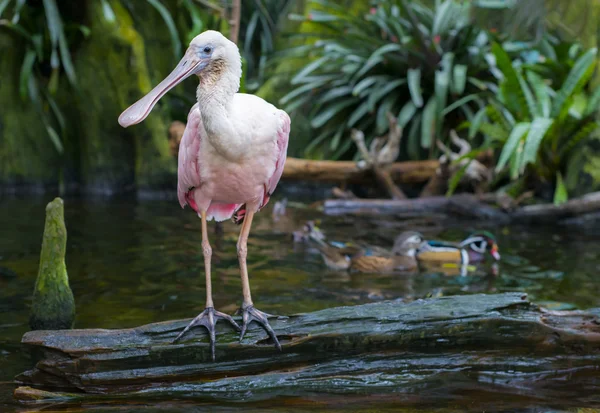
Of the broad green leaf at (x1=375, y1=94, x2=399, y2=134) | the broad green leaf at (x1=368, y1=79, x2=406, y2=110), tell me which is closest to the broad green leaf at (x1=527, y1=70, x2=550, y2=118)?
the broad green leaf at (x1=375, y1=94, x2=399, y2=134)

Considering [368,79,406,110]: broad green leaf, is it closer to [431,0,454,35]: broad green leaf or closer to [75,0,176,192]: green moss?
[431,0,454,35]: broad green leaf

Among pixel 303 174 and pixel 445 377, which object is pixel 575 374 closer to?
pixel 445 377

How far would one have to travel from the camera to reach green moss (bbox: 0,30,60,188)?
1052cm

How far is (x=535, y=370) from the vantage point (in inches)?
138

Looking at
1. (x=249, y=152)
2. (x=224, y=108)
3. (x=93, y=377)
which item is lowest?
(x=93, y=377)

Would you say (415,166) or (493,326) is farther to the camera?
(415,166)

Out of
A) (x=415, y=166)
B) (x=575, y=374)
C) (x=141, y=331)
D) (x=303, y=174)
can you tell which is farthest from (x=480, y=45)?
(x=141, y=331)

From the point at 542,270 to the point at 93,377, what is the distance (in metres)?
4.28

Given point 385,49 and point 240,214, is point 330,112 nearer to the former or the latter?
point 385,49

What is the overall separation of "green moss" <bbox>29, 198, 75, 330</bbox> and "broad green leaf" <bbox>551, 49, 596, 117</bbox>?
19.7 feet

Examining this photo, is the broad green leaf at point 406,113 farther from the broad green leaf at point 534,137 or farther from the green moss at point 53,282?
the green moss at point 53,282

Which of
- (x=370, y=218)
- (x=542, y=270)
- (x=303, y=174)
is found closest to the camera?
(x=542, y=270)

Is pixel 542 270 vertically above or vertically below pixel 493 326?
below

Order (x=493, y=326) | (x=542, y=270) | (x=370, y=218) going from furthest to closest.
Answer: (x=370, y=218) < (x=542, y=270) < (x=493, y=326)
